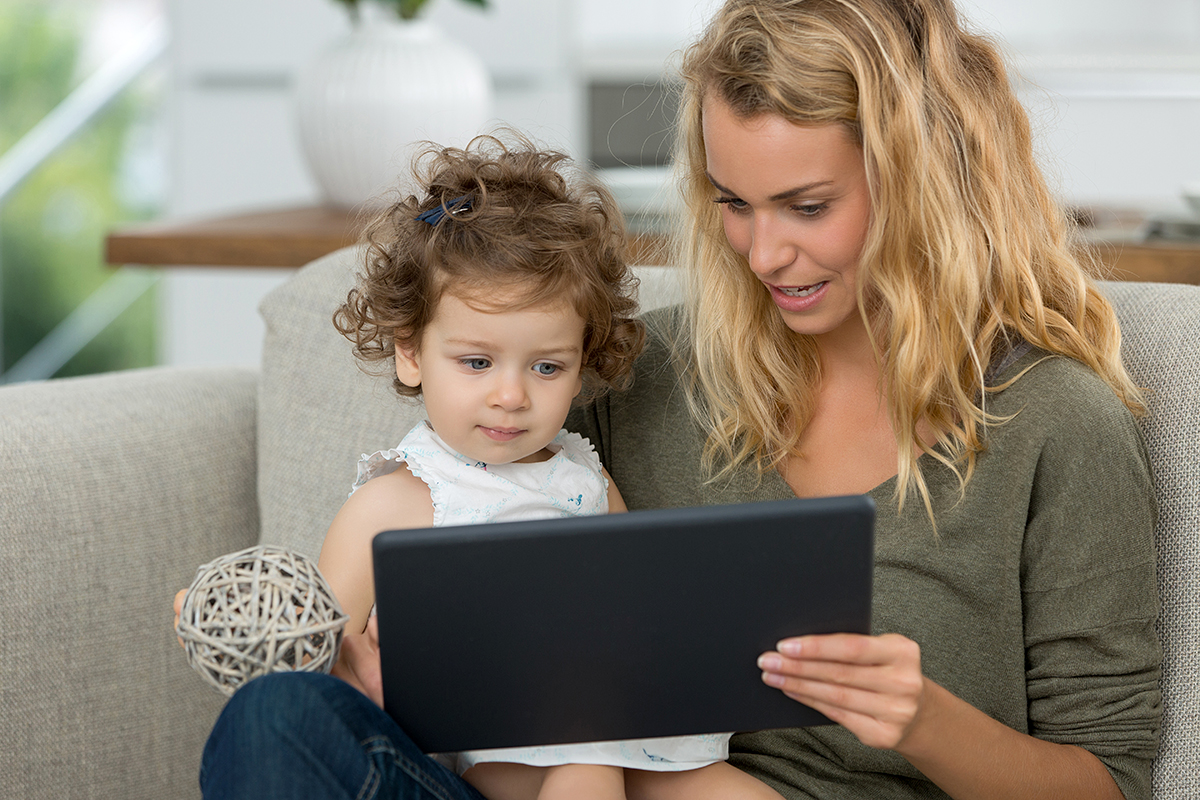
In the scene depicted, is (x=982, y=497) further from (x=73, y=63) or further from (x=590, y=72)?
(x=73, y=63)

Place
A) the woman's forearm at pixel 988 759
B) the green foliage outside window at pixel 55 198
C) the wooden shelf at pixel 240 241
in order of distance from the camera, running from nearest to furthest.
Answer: the woman's forearm at pixel 988 759, the wooden shelf at pixel 240 241, the green foliage outside window at pixel 55 198

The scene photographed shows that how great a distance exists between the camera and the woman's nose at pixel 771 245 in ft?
3.47

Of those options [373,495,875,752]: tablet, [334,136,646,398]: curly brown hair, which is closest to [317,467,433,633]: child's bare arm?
Answer: [334,136,646,398]: curly brown hair

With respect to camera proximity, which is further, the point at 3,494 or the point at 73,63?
the point at 73,63

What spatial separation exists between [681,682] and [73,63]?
3320mm

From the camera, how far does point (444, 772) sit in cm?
96

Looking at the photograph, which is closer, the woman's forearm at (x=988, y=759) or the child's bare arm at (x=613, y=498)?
the woman's forearm at (x=988, y=759)

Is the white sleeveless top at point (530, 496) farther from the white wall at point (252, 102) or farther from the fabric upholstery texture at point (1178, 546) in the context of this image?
the white wall at point (252, 102)

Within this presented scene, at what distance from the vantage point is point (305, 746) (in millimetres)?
834

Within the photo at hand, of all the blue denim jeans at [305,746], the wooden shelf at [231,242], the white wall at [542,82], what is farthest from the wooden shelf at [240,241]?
the white wall at [542,82]

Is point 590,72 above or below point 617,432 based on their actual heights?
above

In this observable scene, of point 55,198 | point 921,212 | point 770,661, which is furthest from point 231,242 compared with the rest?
point 55,198

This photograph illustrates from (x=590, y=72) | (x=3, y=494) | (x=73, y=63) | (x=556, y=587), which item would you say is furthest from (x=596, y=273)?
(x=73, y=63)

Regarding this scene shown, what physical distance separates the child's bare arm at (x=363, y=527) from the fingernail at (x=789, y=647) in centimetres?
37
